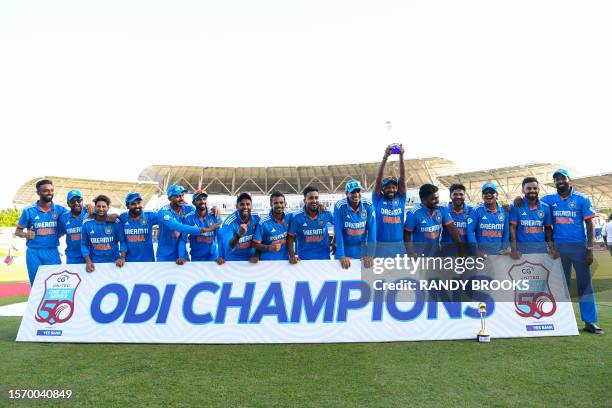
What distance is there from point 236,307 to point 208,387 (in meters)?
1.50

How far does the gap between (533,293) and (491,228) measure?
97 centimetres

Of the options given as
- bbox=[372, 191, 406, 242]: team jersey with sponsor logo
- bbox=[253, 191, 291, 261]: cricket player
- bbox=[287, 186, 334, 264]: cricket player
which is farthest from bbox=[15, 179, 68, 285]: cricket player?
bbox=[372, 191, 406, 242]: team jersey with sponsor logo

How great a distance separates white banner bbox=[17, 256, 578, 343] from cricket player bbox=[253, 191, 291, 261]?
36cm

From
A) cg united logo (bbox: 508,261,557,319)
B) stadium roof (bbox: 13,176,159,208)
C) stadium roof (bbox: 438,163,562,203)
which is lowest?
cg united logo (bbox: 508,261,557,319)

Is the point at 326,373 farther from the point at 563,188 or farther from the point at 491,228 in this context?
the point at 563,188

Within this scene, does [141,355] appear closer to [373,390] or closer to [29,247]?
[373,390]

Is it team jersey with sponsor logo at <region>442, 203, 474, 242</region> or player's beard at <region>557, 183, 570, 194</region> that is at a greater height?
player's beard at <region>557, 183, 570, 194</region>

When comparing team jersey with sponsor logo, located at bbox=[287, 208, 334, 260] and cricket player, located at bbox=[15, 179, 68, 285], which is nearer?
team jersey with sponsor logo, located at bbox=[287, 208, 334, 260]

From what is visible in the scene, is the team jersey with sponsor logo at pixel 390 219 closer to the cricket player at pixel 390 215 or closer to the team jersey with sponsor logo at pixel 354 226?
the cricket player at pixel 390 215

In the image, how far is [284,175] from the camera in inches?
1543

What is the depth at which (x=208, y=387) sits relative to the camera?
333cm

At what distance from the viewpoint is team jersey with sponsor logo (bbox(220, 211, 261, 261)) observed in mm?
5402

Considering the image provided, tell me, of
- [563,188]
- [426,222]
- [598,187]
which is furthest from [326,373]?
[598,187]

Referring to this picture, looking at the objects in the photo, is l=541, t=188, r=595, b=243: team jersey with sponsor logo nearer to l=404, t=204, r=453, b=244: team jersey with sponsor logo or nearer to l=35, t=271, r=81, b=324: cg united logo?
l=404, t=204, r=453, b=244: team jersey with sponsor logo
